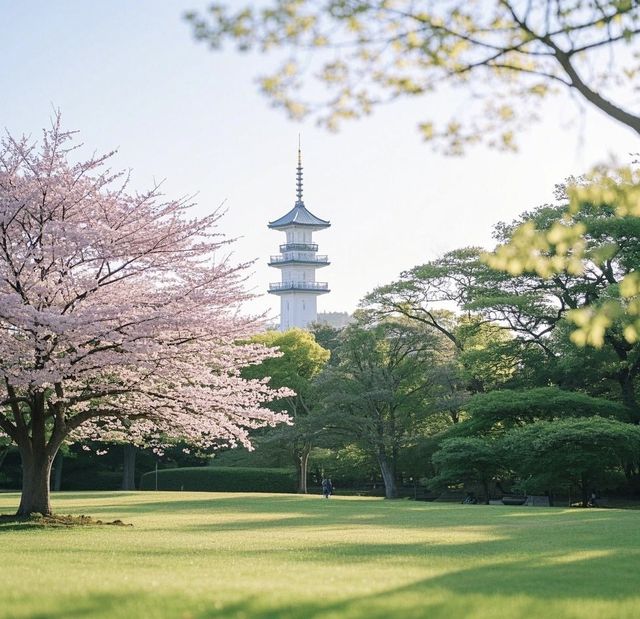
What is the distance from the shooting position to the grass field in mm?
8203

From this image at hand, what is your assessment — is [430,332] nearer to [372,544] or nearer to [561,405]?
[561,405]

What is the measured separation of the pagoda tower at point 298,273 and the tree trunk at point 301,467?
49908 millimetres

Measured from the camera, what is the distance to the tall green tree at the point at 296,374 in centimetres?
5292

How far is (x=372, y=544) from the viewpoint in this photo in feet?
55.6

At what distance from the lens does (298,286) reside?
10512 cm

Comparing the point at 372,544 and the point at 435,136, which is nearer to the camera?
the point at 435,136

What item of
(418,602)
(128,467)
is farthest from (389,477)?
(418,602)

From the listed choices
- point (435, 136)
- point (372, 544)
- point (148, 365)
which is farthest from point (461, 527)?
point (435, 136)

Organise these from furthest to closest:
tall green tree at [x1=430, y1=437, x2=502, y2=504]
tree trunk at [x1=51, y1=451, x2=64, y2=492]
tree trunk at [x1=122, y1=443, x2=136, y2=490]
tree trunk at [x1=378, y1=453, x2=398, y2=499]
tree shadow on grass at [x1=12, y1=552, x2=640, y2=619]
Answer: tree trunk at [x1=122, y1=443, x2=136, y2=490]
tree trunk at [x1=51, y1=451, x2=64, y2=492]
tree trunk at [x1=378, y1=453, x2=398, y2=499]
tall green tree at [x1=430, y1=437, x2=502, y2=504]
tree shadow on grass at [x1=12, y1=552, x2=640, y2=619]

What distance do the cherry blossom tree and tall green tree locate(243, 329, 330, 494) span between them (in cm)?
2728

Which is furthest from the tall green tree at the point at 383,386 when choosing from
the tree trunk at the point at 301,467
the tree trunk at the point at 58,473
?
the tree trunk at the point at 58,473

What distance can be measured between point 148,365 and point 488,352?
24.0 m

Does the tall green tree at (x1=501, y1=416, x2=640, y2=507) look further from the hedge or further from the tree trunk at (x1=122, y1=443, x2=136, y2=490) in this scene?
the tree trunk at (x1=122, y1=443, x2=136, y2=490)

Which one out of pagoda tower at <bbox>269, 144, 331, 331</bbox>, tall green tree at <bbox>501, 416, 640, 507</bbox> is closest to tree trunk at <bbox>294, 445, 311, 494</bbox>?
tall green tree at <bbox>501, 416, 640, 507</bbox>
